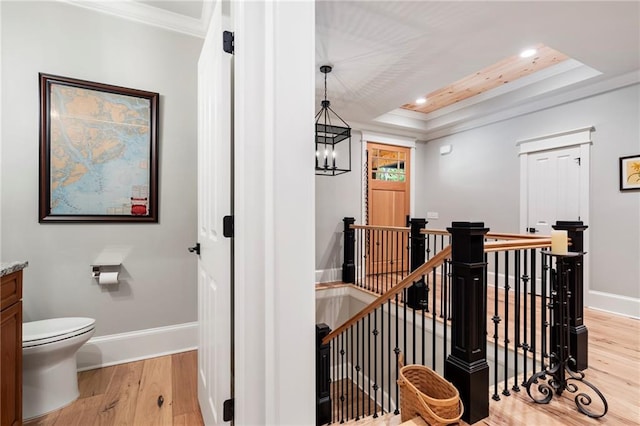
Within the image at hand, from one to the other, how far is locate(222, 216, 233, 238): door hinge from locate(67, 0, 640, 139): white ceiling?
1737 millimetres

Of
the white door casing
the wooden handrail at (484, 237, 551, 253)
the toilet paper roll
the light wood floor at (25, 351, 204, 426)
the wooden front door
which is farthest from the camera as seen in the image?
the wooden front door

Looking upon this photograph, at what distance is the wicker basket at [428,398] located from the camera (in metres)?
1.27

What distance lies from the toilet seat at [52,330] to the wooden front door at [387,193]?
3.64 meters

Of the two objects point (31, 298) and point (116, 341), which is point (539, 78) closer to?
point (116, 341)

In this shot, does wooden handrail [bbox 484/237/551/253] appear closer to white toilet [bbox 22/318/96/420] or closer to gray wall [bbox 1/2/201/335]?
gray wall [bbox 1/2/201/335]

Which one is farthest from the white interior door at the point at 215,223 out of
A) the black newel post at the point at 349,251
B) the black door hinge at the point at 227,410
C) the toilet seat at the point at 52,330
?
the black newel post at the point at 349,251

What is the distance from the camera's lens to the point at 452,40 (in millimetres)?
2480

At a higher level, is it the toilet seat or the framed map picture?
the framed map picture

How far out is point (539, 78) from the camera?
3.58m

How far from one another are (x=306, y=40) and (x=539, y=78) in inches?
149

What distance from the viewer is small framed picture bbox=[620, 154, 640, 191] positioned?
2982mm

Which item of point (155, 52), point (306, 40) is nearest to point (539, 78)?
point (306, 40)

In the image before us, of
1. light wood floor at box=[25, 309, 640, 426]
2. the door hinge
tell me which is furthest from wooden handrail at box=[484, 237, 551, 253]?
the door hinge

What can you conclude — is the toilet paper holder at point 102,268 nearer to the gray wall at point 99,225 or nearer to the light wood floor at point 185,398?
the gray wall at point 99,225
